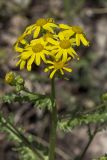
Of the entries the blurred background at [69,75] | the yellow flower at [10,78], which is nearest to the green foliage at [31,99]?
the yellow flower at [10,78]

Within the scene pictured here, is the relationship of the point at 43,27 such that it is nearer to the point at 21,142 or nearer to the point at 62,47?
the point at 62,47

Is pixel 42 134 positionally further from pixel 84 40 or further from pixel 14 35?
pixel 84 40

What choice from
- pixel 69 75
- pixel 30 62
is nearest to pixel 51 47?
pixel 30 62

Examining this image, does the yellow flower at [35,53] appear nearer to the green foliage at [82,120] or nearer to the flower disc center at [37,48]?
the flower disc center at [37,48]

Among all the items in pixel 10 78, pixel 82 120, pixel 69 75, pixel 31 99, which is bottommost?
pixel 69 75

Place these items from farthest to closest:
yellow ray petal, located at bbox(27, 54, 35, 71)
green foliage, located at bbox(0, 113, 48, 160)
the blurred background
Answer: the blurred background
green foliage, located at bbox(0, 113, 48, 160)
yellow ray petal, located at bbox(27, 54, 35, 71)

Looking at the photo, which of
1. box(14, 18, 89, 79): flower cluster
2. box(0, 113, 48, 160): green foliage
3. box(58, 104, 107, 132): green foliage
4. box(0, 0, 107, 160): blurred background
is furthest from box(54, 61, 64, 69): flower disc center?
box(0, 0, 107, 160): blurred background

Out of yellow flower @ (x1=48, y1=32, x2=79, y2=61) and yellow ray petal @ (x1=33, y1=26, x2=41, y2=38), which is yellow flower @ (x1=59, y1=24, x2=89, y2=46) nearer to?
yellow flower @ (x1=48, y1=32, x2=79, y2=61)
